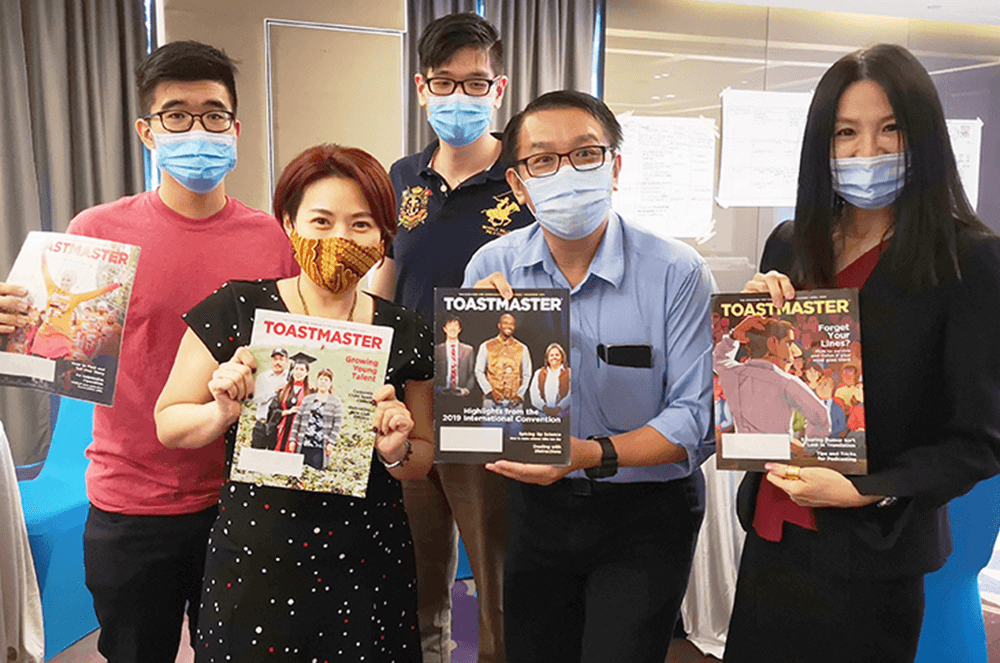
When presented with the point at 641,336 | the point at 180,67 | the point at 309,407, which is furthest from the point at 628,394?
the point at 180,67

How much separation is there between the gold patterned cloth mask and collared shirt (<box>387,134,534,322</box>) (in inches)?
26.5

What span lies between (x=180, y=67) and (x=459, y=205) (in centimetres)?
78

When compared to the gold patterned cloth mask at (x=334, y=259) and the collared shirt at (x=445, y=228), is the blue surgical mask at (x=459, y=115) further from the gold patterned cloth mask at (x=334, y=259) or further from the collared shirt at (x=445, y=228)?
the gold patterned cloth mask at (x=334, y=259)

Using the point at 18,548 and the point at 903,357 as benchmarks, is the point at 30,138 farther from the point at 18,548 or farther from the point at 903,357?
the point at 903,357

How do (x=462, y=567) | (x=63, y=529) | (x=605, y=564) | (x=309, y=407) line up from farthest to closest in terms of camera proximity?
(x=462, y=567) < (x=63, y=529) < (x=605, y=564) < (x=309, y=407)

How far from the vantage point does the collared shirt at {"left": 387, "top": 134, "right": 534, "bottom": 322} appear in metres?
2.08

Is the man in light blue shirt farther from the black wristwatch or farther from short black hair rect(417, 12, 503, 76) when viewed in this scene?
short black hair rect(417, 12, 503, 76)

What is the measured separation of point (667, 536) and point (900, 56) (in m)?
0.98

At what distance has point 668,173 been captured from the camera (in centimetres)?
545

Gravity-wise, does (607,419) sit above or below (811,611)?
above

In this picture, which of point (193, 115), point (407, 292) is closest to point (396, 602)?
point (407, 292)

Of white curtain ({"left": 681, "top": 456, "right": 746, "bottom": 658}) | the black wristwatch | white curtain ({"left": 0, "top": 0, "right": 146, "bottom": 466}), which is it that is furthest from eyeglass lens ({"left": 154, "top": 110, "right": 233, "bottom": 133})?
white curtain ({"left": 0, "top": 0, "right": 146, "bottom": 466})

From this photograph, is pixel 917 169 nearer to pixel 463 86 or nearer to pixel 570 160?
pixel 570 160

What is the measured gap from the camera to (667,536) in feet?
5.08
